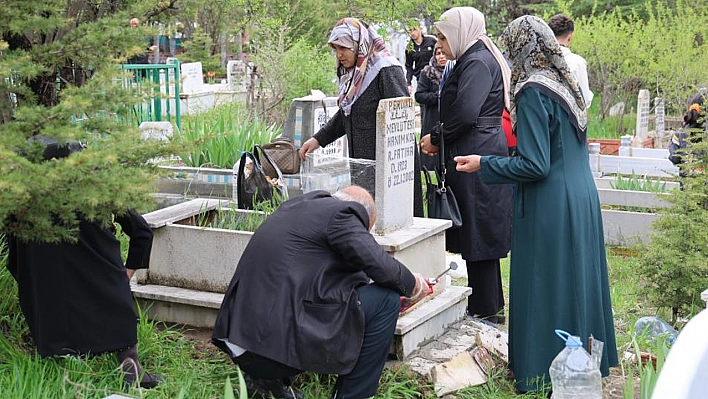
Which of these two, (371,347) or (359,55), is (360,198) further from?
(359,55)

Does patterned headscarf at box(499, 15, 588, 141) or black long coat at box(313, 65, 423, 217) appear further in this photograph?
black long coat at box(313, 65, 423, 217)

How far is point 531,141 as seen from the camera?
4457mm

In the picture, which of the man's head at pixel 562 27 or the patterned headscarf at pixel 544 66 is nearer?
the patterned headscarf at pixel 544 66

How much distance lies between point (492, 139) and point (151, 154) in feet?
8.60

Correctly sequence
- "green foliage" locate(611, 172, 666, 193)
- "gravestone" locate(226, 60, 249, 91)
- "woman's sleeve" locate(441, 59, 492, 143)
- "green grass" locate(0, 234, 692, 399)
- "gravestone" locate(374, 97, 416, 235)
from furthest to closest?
"gravestone" locate(226, 60, 249, 91), "green foliage" locate(611, 172, 666, 193), "woman's sleeve" locate(441, 59, 492, 143), "gravestone" locate(374, 97, 416, 235), "green grass" locate(0, 234, 692, 399)

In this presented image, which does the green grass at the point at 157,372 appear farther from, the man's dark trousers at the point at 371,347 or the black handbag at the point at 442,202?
the black handbag at the point at 442,202

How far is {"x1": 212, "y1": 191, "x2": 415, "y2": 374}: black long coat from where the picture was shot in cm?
418

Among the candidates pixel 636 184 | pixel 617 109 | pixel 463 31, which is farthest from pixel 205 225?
pixel 617 109

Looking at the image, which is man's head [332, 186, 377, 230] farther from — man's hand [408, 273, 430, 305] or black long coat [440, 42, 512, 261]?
black long coat [440, 42, 512, 261]

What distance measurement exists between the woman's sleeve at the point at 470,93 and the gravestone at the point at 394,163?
0.42 meters

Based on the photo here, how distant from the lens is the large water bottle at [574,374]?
3525 millimetres

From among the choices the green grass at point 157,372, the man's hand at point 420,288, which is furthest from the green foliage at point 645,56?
the man's hand at point 420,288

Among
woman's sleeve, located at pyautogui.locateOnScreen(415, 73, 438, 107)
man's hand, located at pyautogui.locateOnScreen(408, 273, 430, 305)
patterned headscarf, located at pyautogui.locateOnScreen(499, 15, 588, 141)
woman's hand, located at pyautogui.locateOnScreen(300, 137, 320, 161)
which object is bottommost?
man's hand, located at pyautogui.locateOnScreen(408, 273, 430, 305)

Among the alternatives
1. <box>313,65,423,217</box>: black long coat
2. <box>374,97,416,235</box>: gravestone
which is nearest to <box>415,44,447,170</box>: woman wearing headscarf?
<box>313,65,423,217</box>: black long coat
